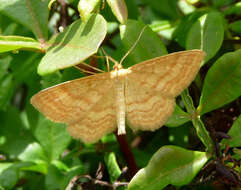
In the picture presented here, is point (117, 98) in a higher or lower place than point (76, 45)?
lower

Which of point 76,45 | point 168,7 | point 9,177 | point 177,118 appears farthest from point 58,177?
point 168,7

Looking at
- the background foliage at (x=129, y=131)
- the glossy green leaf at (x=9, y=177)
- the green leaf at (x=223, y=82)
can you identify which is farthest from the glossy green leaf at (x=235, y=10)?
the glossy green leaf at (x=9, y=177)

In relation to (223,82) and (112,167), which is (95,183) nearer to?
(112,167)

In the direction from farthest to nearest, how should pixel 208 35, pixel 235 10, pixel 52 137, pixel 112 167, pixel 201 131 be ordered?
pixel 52 137 < pixel 235 10 < pixel 112 167 < pixel 208 35 < pixel 201 131

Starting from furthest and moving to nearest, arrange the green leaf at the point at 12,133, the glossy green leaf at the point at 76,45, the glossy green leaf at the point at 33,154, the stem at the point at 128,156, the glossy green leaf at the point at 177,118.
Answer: the green leaf at the point at 12,133, the glossy green leaf at the point at 33,154, the stem at the point at 128,156, the glossy green leaf at the point at 177,118, the glossy green leaf at the point at 76,45

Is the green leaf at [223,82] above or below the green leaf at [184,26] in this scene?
below

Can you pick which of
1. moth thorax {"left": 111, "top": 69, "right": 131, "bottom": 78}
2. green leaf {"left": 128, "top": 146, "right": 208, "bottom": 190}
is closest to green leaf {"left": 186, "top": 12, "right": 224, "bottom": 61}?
moth thorax {"left": 111, "top": 69, "right": 131, "bottom": 78}

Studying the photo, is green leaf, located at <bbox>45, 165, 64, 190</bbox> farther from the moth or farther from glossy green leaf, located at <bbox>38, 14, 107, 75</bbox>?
glossy green leaf, located at <bbox>38, 14, 107, 75</bbox>

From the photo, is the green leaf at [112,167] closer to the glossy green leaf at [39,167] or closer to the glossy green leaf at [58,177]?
the glossy green leaf at [58,177]
